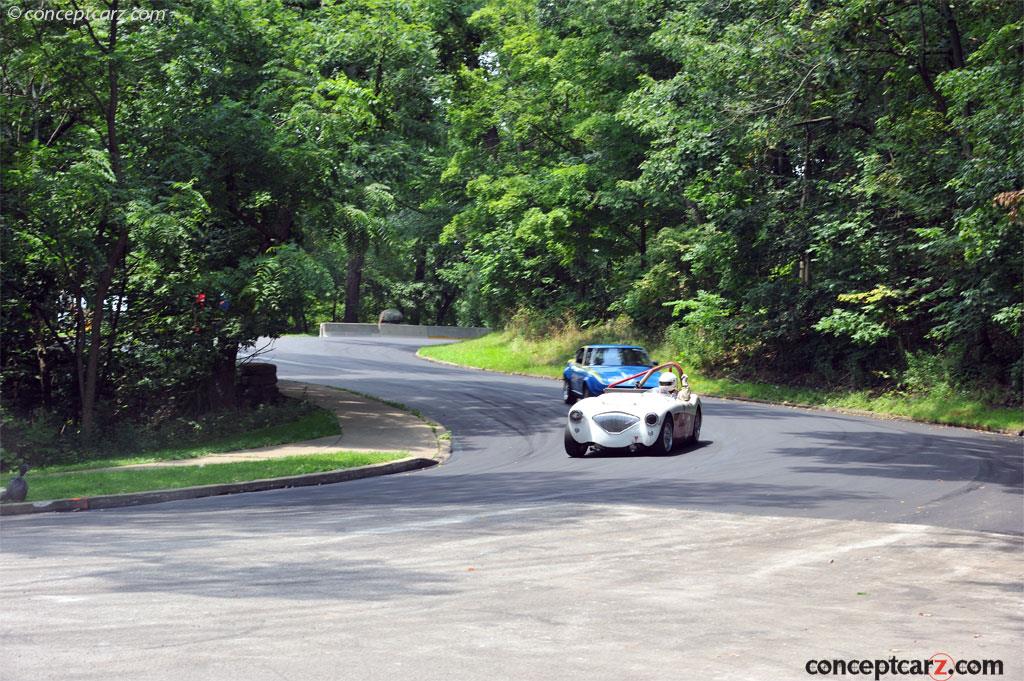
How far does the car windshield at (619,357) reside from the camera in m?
27.6

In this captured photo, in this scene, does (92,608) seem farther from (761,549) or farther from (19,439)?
(19,439)

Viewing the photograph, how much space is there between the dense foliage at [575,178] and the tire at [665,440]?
20.7 feet

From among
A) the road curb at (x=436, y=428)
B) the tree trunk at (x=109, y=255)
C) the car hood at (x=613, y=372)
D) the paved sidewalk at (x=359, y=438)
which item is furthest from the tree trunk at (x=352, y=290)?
the tree trunk at (x=109, y=255)

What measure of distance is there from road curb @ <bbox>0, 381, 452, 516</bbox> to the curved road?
68cm

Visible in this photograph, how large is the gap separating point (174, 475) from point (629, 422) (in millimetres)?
7275

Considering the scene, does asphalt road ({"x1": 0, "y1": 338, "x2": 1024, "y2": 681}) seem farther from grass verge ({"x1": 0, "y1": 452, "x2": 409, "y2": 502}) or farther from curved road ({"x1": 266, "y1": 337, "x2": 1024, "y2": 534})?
grass verge ({"x1": 0, "y1": 452, "x2": 409, "y2": 502})

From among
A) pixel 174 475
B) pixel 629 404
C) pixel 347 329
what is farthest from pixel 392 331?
pixel 174 475

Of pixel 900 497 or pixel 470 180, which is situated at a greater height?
pixel 470 180

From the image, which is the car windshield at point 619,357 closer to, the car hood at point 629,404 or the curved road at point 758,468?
the curved road at point 758,468

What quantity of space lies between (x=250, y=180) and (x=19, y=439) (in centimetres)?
Result: 704

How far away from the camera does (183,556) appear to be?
959 cm

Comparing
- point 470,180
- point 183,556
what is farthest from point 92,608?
point 470,180

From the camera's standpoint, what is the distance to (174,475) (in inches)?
637

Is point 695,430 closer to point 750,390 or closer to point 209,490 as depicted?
point 209,490
